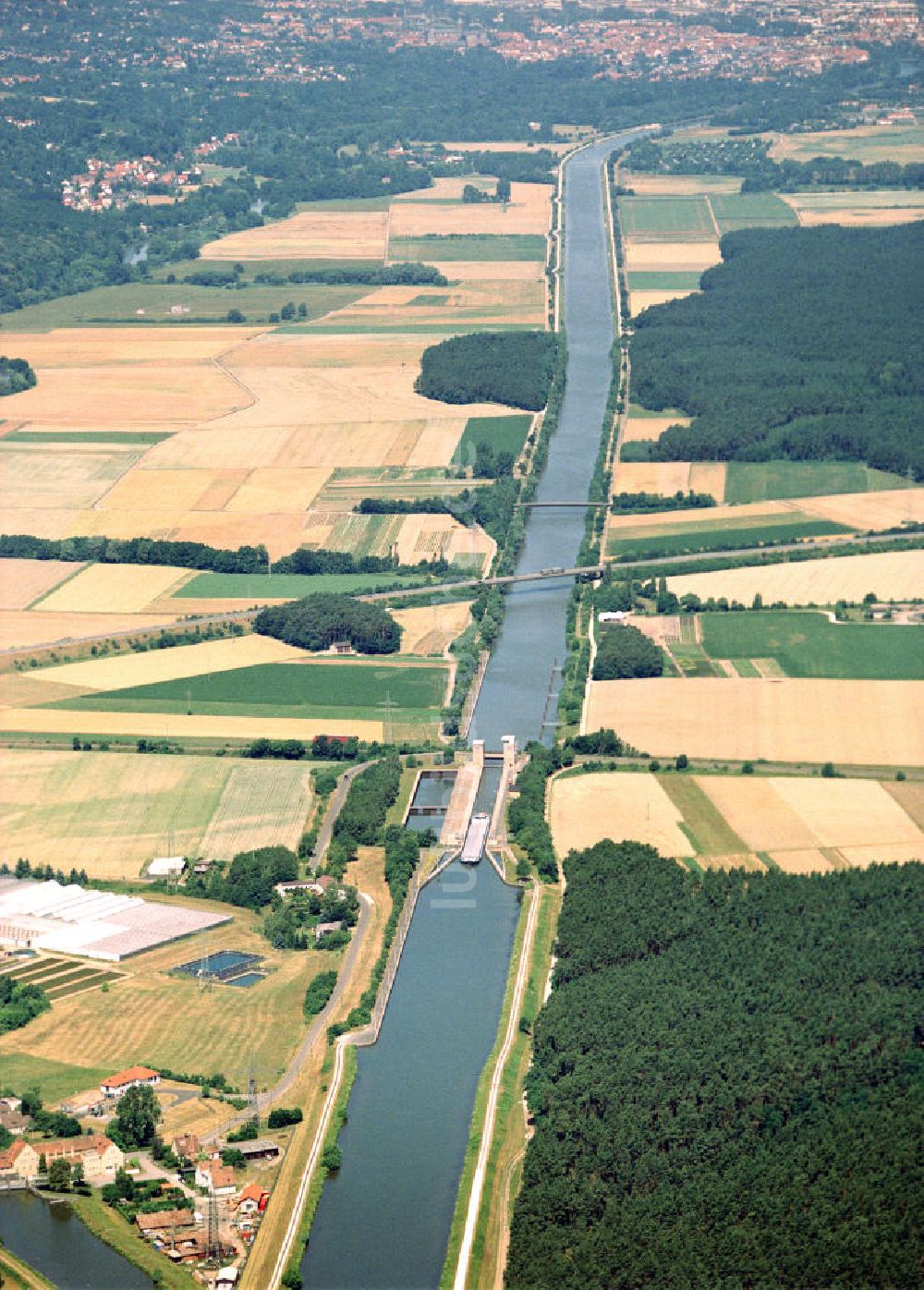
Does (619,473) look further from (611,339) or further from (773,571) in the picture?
(611,339)

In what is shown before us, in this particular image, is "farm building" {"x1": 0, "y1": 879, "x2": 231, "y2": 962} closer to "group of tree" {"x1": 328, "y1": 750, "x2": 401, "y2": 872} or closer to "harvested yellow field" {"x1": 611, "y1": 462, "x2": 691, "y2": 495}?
"group of tree" {"x1": 328, "y1": 750, "x2": 401, "y2": 872}

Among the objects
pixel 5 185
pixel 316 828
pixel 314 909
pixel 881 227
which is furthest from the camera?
pixel 5 185

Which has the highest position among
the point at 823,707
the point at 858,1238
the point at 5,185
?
the point at 858,1238

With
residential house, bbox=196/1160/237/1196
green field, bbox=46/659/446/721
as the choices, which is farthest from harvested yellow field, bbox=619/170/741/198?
residential house, bbox=196/1160/237/1196

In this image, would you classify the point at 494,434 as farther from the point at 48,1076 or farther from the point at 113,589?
the point at 48,1076

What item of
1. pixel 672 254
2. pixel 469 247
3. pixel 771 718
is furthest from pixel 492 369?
pixel 771 718

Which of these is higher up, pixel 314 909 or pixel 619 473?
pixel 314 909

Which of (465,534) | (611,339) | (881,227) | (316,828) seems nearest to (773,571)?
(465,534)
